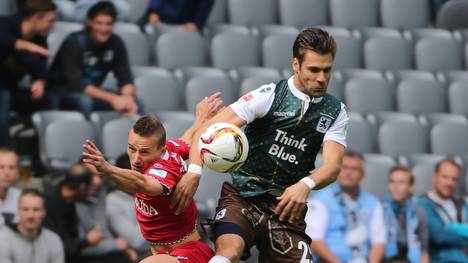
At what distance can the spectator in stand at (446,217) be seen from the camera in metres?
12.7

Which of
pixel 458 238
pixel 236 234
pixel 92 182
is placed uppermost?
pixel 236 234

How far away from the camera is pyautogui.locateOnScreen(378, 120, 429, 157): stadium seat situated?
555 inches

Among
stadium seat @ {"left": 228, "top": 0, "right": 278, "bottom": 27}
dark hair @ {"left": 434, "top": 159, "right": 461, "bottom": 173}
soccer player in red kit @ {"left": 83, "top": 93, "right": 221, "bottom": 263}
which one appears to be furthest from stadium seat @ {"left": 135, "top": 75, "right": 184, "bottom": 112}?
soccer player in red kit @ {"left": 83, "top": 93, "right": 221, "bottom": 263}

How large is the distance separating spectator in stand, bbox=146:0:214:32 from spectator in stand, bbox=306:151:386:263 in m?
2.57

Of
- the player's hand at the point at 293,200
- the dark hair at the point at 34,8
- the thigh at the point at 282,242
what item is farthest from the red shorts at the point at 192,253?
the dark hair at the point at 34,8

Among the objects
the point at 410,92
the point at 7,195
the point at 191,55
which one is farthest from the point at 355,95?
the point at 7,195

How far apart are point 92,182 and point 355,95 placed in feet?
12.4

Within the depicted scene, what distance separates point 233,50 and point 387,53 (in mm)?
2015

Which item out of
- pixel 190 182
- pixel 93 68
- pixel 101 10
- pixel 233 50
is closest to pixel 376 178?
pixel 233 50

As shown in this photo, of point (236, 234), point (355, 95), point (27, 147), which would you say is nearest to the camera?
point (236, 234)

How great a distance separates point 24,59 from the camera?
39.4ft

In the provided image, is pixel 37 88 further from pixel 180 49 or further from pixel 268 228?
pixel 268 228

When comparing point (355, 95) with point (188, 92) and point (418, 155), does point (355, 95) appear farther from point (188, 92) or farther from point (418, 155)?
point (188, 92)

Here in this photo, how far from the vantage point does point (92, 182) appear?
11.5 metres
